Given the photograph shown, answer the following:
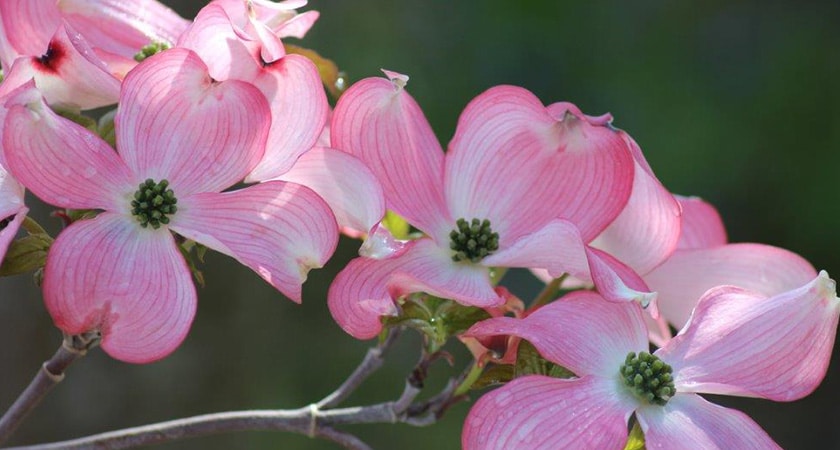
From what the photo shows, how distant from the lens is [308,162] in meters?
0.64

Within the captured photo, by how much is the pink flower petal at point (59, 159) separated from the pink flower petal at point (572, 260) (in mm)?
222

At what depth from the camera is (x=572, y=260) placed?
62 cm

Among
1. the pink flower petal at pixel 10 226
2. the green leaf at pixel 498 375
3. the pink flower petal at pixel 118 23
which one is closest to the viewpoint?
the pink flower petal at pixel 10 226

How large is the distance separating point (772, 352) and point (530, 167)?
0.18m

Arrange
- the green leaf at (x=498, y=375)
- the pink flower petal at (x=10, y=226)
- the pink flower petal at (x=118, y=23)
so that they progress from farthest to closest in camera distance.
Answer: the pink flower petal at (x=118, y=23), the green leaf at (x=498, y=375), the pink flower petal at (x=10, y=226)

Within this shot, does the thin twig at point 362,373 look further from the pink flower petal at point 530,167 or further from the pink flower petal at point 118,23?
the pink flower petal at point 118,23

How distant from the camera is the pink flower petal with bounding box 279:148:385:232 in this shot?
628 mm

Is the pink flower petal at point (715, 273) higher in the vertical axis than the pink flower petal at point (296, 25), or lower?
lower

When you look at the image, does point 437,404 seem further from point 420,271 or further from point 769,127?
point 769,127

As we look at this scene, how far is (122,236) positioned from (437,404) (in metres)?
0.24

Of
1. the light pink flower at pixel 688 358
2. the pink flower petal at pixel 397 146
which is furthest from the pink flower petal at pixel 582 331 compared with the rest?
the pink flower petal at pixel 397 146

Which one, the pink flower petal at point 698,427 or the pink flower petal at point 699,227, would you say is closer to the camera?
the pink flower petal at point 698,427

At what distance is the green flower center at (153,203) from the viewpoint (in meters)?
0.61

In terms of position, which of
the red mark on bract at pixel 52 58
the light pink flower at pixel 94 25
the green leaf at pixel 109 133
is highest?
the red mark on bract at pixel 52 58
